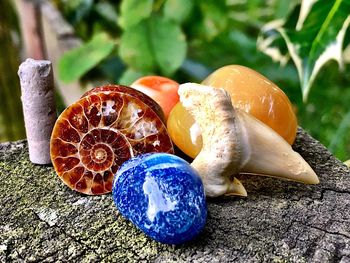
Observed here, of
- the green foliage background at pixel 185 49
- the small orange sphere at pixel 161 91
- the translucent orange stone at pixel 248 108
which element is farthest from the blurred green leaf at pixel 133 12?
the translucent orange stone at pixel 248 108

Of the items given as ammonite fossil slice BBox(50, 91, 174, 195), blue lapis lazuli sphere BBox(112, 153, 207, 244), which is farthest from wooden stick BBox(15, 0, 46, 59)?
blue lapis lazuli sphere BBox(112, 153, 207, 244)

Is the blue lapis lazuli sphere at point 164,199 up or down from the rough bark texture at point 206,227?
up

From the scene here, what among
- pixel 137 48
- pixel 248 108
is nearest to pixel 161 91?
pixel 248 108

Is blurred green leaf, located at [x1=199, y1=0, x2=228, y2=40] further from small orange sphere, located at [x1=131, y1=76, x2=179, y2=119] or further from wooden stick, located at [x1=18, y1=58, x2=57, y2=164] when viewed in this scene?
wooden stick, located at [x1=18, y1=58, x2=57, y2=164]

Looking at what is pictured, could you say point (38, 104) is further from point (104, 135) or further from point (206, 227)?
point (206, 227)

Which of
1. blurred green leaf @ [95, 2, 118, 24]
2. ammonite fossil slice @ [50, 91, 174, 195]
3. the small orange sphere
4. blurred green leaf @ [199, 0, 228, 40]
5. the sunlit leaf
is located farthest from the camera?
blurred green leaf @ [95, 2, 118, 24]

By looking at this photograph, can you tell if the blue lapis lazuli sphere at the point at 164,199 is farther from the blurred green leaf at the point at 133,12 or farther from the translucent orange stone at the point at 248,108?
the blurred green leaf at the point at 133,12

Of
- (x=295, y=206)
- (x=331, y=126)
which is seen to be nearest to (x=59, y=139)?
(x=295, y=206)
